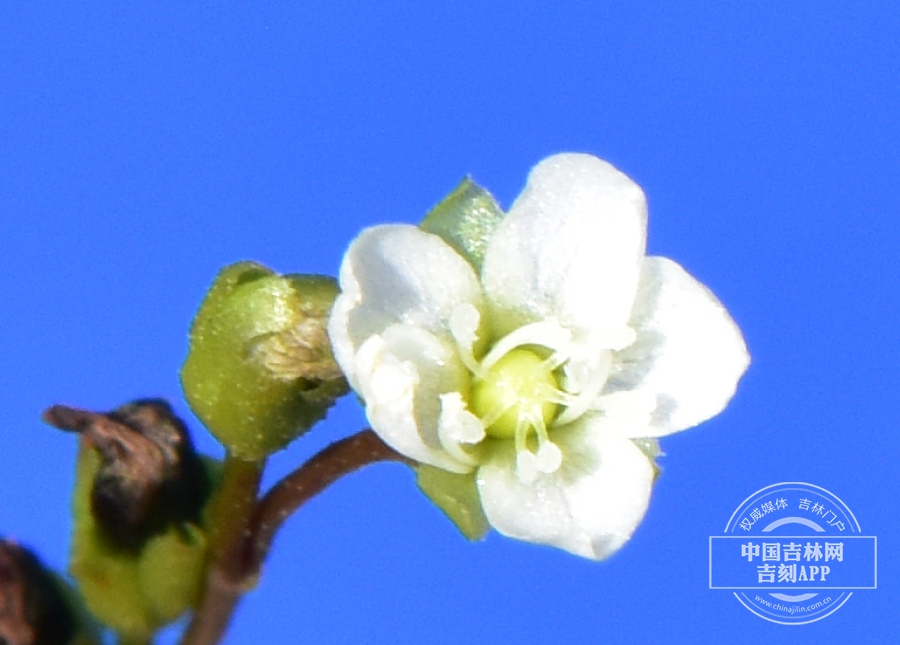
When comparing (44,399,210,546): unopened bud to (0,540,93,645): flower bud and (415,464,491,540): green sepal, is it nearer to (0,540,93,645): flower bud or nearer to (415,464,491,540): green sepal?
(0,540,93,645): flower bud

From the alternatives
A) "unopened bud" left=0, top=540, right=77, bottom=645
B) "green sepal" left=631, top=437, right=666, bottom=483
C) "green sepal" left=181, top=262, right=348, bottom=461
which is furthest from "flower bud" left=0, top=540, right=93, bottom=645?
"green sepal" left=631, top=437, right=666, bottom=483

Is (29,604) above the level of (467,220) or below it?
below

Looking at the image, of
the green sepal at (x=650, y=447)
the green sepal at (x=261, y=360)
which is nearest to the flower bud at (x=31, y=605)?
the green sepal at (x=261, y=360)

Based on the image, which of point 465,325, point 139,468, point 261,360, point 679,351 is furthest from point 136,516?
point 679,351

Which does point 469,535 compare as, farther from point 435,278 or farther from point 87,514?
point 87,514

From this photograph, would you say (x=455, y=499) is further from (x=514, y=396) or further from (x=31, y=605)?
(x=31, y=605)
